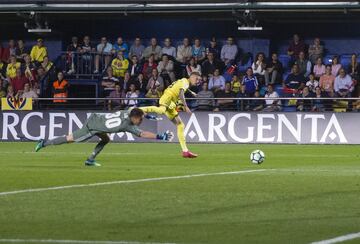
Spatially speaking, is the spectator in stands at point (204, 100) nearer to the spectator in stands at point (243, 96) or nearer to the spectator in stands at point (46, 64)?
the spectator in stands at point (243, 96)

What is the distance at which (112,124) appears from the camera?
18406 millimetres

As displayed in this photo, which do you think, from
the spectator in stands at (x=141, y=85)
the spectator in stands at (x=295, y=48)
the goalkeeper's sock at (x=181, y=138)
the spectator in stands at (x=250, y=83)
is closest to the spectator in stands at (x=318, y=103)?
the spectator in stands at (x=250, y=83)

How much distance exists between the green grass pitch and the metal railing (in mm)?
9735

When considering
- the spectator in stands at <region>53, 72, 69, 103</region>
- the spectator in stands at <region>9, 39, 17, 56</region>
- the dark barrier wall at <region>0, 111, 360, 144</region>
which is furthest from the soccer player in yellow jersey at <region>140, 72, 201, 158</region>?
the spectator in stands at <region>9, 39, 17, 56</region>

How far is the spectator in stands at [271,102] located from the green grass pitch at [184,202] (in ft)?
31.9

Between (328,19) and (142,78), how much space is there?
6.94 m

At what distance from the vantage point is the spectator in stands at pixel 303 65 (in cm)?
3206

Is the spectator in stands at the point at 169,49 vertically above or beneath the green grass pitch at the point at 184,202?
above

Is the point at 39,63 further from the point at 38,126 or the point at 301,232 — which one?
the point at 301,232

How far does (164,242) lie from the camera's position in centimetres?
889

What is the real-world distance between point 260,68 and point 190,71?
217 cm

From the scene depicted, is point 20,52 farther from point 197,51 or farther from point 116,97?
point 197,51

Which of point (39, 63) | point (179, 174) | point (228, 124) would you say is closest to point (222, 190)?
point (179, 174)

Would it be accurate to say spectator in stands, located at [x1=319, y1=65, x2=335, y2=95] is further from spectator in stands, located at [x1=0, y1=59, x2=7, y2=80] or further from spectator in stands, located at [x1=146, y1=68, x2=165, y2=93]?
spectator in stands, located at [x1=0, y1=59, x2=7, y2=80]
